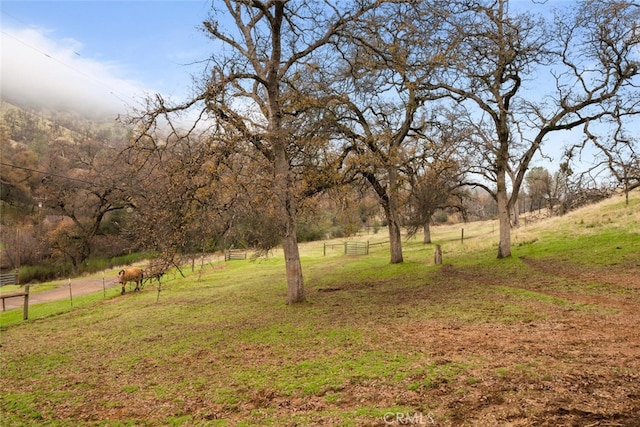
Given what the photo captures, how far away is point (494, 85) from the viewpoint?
54.3 ft

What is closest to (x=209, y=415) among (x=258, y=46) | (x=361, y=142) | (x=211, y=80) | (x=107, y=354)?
(x=107, y=354)

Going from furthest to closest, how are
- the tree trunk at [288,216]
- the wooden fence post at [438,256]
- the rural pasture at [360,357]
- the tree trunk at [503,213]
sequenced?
1. the wooden fence post at [438,256]
2. the tree trunk at [503,213]
3. the tree trunk at [288,216]
4. the rural pasture at [360,357]

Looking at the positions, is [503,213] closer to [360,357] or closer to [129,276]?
[360,357]

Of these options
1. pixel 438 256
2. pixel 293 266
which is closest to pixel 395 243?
pixel 438 256

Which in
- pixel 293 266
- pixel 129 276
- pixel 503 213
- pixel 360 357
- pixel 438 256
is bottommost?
pixel 360 357

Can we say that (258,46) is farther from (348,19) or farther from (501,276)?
(501,276)

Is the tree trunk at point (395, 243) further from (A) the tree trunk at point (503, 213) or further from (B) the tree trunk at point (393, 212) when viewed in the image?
(A) the tree trunk at point (503, 213)

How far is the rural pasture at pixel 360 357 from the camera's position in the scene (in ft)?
14.1

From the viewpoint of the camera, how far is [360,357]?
6.38 meters

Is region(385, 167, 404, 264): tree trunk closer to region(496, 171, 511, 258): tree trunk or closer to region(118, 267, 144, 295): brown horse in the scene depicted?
region(496, 171, 511, 258): tree trunk

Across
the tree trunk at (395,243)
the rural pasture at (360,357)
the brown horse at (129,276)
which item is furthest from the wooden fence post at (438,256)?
the brown horse at (129,276)

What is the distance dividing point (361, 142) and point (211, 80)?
8.25 m

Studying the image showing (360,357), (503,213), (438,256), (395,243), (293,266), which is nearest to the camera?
(360,357)

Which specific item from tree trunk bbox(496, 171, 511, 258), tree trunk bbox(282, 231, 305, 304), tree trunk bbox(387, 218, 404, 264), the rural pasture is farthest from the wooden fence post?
tree trunk bbox(282, 231, 305, 304)
